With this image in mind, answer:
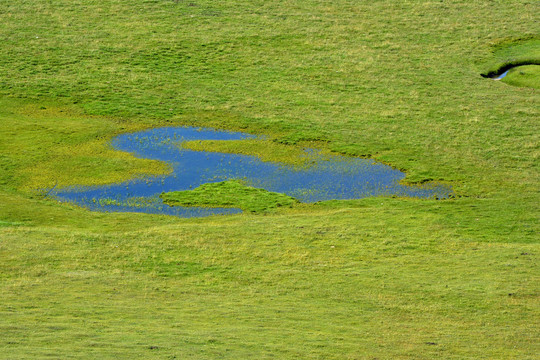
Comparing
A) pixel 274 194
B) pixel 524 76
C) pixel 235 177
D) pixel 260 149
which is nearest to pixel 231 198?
pixel 274 194

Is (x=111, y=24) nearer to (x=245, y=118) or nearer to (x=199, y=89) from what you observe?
(x=199, y=89)

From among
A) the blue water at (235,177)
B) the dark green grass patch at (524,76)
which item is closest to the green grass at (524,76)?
the dark green grass patch at (524,76)

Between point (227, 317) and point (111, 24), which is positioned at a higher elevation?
point (111, 24)

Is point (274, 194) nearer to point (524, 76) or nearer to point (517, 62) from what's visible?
point (524, 76)

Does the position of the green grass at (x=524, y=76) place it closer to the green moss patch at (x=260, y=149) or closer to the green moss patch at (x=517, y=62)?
the green moss patch at (x=517, y=62)

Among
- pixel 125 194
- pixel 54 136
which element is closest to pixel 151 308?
pixel 125 194

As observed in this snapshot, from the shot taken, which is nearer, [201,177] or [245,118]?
[201,177]
